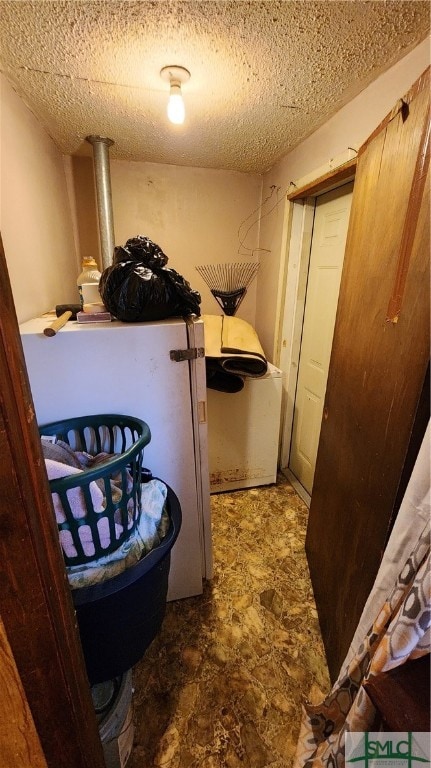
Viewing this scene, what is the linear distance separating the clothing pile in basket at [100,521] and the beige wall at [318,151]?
1574 mm

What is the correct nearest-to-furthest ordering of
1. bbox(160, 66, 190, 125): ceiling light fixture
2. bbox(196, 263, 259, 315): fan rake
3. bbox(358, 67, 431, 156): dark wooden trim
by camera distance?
bbox(358, 67, 431, 156): dark wooden trim → bbox(160, 66, 190, 125): ceiling light fixture → bbox(196, 263, 259, 315): fan rake

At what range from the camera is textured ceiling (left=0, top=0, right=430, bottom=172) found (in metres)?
0.90

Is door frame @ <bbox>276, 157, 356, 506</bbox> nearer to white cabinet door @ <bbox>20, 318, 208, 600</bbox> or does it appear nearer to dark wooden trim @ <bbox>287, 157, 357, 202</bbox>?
dark wooden trim @ <bbox>287, 157, 357, 202</bbox>

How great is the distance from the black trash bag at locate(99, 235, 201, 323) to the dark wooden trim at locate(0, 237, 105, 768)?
2.08ft

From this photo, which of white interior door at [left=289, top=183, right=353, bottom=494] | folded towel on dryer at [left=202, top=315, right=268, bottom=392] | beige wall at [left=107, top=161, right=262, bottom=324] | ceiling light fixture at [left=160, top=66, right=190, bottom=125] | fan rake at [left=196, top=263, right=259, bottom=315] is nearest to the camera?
ceiling light fixture at [left=160, top=66, right=190, bottom=125]

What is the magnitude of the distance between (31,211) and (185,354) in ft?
3.65

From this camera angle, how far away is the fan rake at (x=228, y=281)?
2398 millimetres

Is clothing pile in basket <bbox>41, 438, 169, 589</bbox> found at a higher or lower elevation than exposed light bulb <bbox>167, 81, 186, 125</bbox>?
lower

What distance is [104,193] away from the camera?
187 cm

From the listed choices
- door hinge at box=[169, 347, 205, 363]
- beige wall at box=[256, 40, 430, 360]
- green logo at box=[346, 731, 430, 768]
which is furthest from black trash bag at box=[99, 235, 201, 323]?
green logo at box=[346, 731, 430, 768]

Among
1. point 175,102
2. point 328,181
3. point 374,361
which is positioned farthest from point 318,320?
point 175,102

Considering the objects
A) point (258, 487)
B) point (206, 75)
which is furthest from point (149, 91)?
point (258, 487)

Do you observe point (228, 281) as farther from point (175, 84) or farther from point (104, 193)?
point (175, 84)

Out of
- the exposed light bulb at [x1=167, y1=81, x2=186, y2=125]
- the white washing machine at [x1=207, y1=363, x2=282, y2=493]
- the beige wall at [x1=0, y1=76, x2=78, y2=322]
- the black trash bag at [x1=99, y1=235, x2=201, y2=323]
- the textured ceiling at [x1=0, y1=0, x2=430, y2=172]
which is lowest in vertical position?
the white washing machine at [x1=207, y1=363, x2=282, y2=493]
